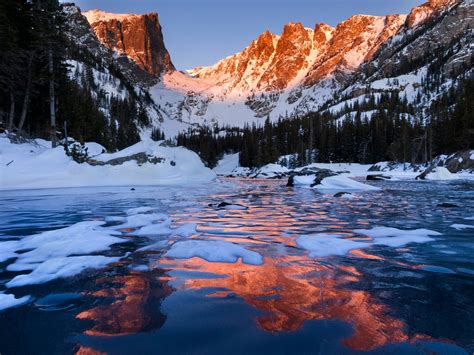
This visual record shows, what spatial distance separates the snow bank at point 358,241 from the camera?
15.8ft

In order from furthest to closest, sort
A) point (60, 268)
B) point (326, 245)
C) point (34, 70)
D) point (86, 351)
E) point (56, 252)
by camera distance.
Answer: point (34, 70), point (326, 245), point (56, 252), point (60, 268), point (86, 351)

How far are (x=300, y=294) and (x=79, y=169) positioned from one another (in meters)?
18.2

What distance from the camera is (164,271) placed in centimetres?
379

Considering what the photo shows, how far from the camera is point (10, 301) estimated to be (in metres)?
2.89

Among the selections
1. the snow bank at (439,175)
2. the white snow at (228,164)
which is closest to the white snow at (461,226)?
the snow bank at (439,175)

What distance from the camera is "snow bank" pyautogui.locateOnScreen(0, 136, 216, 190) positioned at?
16.3m

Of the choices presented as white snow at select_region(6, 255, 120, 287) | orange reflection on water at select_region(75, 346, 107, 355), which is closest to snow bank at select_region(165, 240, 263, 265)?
white snow at select_region(6, 255, 120, 287)

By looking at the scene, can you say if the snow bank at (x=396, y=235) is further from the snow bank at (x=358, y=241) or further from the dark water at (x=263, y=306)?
the dark water at (x=263, y=306)

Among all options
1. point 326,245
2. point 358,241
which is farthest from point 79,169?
point 358,241

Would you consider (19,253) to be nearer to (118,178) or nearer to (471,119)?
(118,178)

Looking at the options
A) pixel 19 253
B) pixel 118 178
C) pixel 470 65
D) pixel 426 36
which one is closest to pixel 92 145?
pixel 118 178

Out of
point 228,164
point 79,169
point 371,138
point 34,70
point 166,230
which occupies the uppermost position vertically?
point 34,70

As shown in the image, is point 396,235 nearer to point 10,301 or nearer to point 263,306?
point 263,306

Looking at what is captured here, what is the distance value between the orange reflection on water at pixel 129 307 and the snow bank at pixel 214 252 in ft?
3.12
